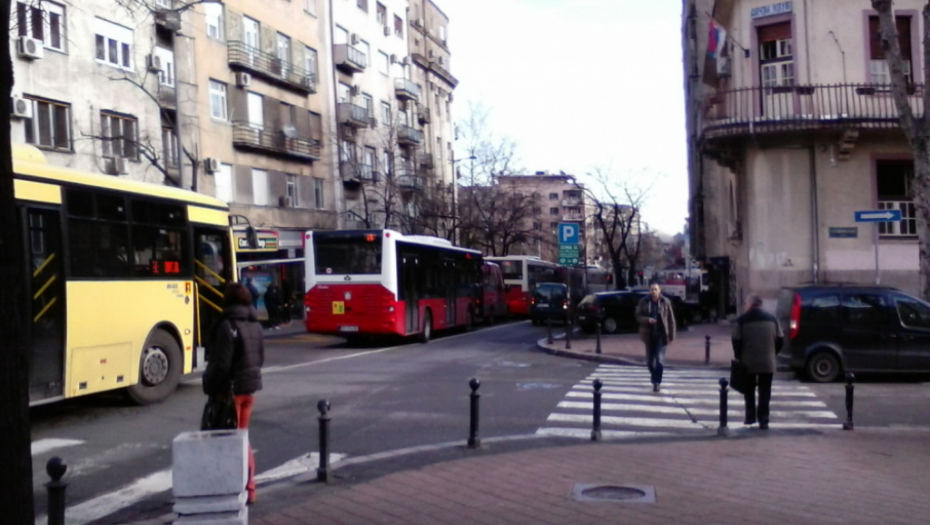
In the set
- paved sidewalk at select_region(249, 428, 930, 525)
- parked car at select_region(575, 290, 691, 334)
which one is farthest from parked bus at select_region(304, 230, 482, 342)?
paved sidewalk at select_region(249, 428, 930, 525)

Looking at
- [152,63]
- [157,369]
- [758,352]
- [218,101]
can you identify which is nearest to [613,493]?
[758,352]

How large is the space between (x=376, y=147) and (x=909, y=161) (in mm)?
33144

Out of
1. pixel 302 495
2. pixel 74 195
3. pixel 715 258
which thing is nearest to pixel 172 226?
pixel 74 195

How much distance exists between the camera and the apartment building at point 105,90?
28344 mm

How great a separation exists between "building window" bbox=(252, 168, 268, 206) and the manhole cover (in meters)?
35.1

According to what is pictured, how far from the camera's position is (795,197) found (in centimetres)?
2627

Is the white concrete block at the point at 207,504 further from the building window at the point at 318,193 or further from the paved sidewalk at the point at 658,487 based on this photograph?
the building window at the point at 318,193

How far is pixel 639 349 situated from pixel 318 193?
27.4 metres

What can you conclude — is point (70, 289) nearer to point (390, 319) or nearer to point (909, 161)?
point (390, 319)

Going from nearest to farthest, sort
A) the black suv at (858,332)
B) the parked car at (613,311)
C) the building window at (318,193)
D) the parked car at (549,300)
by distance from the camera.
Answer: the black suv at (858,332), the parked car at (613,311), the parked car at (549,300), the building window at (318,193)

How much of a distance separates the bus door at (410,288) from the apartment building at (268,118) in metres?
11.3

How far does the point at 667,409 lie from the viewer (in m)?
13.7

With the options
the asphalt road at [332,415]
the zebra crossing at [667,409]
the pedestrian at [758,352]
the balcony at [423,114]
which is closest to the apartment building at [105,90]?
the asphalt road at [332,415]

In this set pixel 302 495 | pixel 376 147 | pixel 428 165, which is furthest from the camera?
pixel 428 165
